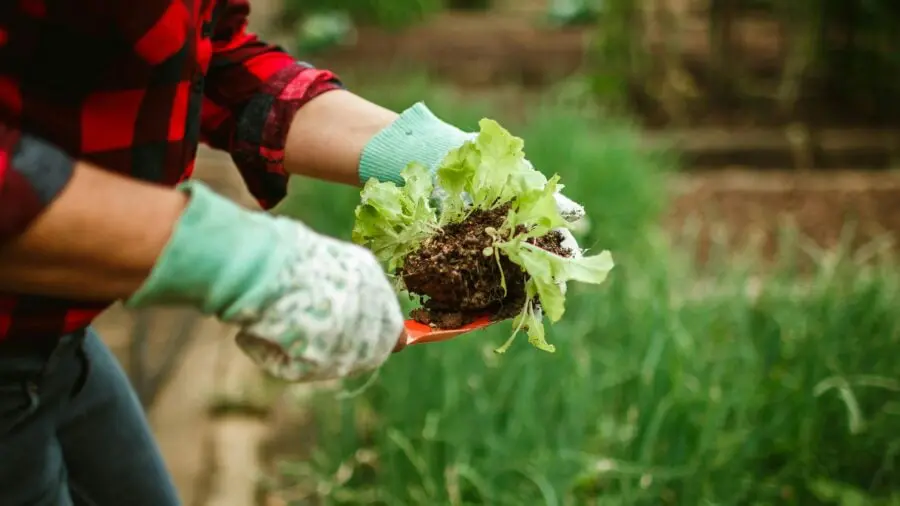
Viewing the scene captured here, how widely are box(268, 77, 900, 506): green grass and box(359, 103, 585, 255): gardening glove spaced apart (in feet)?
1.62

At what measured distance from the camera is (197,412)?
7.64ft

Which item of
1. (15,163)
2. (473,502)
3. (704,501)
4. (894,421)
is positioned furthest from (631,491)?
(15,163)

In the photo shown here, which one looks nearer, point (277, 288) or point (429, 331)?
point (277, 288)

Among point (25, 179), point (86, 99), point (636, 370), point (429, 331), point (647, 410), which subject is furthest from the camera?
point (636, 370)

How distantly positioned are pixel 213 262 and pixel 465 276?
0.42m

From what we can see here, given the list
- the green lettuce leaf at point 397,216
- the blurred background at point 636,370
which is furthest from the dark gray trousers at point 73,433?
the blurred background at point 636,370

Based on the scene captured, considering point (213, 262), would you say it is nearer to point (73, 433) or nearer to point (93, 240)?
point (93, 240)

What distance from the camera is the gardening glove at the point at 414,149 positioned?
1.07m

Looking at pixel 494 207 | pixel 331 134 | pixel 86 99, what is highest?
pixel 86 99

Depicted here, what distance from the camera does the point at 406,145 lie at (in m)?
1.08

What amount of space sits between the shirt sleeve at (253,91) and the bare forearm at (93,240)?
38 centimetres

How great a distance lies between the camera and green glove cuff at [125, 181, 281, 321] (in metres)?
0.68

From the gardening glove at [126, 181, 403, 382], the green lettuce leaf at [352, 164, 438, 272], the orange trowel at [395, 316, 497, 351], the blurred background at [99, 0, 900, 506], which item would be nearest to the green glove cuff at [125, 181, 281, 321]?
the gardening glove at [126, 181, 403, 382]

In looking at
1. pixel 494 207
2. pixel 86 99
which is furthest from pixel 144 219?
pixel 494 207
